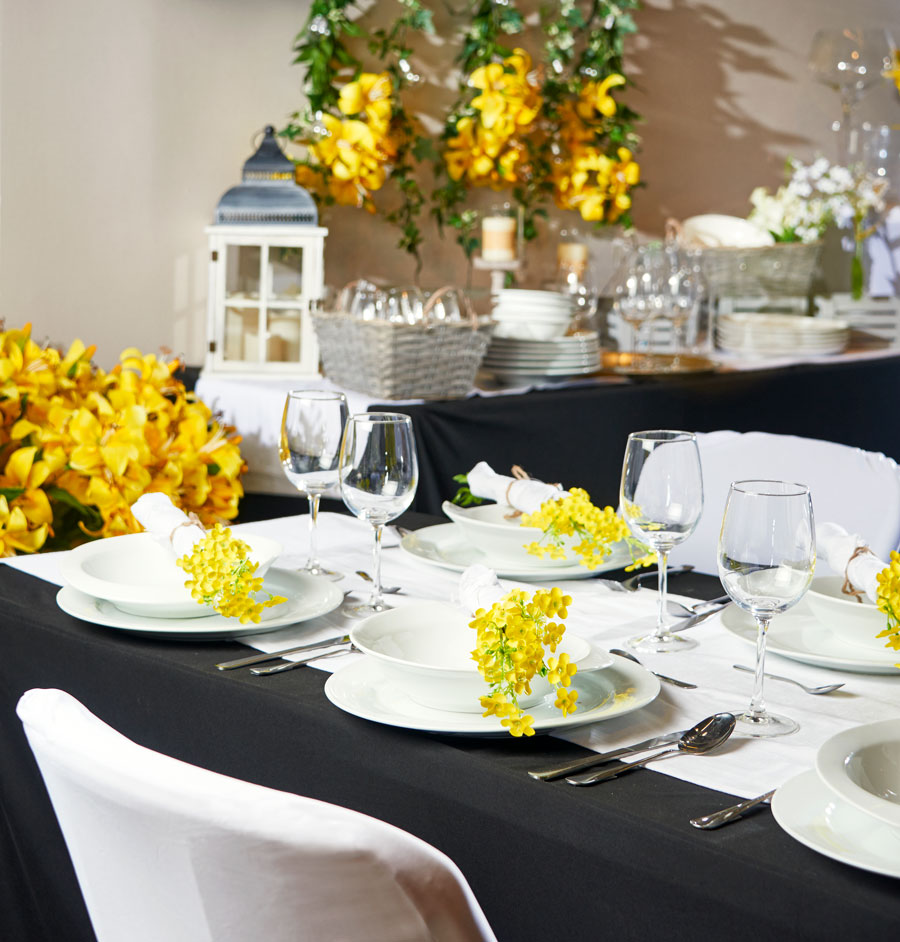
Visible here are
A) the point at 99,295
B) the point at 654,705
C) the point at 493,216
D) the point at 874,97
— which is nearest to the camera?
the point at 654,705

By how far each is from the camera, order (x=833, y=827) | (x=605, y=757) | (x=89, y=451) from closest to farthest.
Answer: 1. (x=833, y=827)
2. (x=605, y=757)
3. (x=89, y=451)

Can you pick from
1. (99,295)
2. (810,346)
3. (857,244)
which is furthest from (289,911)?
(857,244)

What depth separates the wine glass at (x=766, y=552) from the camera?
2.57 ft

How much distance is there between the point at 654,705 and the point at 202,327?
1972 mm

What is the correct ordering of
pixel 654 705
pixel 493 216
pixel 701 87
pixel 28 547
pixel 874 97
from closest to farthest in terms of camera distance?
pixel 654 705, pixel 28 547, pixel 493 216, pixel 701 87, pixel 874 97

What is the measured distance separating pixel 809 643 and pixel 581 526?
25 centimetres

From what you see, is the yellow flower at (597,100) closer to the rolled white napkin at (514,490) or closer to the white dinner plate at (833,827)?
the rolled white napkin at (514,490)

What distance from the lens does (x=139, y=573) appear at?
1140 millimetres

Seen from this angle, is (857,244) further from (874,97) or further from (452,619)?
(452,619)

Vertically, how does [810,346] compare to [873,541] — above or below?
above

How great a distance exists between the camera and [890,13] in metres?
3.98

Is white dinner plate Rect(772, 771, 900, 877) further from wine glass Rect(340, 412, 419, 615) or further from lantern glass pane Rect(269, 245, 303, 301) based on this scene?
lantern glass pane Rect(269, 245, 303, 301)

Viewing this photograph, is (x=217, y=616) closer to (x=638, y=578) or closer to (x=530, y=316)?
(x=638, y=578)

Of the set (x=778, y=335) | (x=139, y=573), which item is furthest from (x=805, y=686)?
(x=778, y=335)
